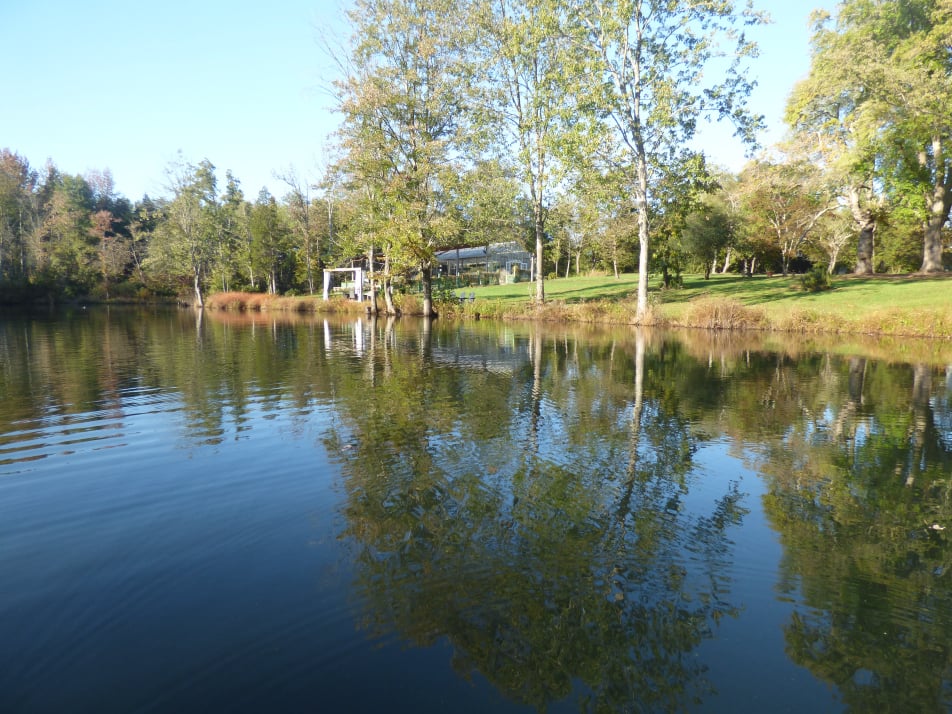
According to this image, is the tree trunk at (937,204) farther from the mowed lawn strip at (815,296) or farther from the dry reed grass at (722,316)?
the dry reed grass at (722,316)

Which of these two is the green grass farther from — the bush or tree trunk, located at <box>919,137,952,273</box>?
tree trunk, located at <box>919,137,952,273</box>

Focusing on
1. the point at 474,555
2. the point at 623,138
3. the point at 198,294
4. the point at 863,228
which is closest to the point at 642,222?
the point at 623,138

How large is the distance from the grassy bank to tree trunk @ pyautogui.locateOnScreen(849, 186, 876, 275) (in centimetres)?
272

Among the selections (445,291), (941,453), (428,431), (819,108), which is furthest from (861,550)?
(445,291)

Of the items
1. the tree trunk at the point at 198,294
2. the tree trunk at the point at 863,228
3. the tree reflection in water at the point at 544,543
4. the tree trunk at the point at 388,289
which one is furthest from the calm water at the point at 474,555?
the tree trunk at the point at 198,294

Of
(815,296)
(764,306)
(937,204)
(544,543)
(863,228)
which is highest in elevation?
(937,204)

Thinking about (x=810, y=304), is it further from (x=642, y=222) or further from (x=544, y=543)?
(x=544, y=543)

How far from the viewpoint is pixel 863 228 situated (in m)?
36.8

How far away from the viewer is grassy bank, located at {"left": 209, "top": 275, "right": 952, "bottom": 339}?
2534 cm

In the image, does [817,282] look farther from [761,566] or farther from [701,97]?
[761,566]

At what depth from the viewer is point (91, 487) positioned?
24.6 feet

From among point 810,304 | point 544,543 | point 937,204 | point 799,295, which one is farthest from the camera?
point 937,204

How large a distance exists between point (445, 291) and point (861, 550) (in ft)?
132

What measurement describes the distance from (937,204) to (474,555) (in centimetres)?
4016
